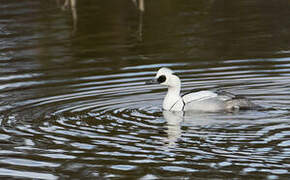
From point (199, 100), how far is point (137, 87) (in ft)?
6.52

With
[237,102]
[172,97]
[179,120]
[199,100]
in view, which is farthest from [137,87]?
[237,102]

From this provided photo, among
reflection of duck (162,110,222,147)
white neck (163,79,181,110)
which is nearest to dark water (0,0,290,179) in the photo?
reflection of duck (162,110,222,147)

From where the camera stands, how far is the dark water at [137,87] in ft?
33.4

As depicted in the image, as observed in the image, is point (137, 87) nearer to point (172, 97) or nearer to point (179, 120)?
point (172, 97)

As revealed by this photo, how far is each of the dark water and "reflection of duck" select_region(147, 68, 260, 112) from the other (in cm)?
27

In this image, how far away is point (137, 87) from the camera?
1521 cm

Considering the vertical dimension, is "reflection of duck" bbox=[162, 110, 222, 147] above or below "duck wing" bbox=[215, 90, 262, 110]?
below

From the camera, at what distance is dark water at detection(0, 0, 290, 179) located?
10195mm

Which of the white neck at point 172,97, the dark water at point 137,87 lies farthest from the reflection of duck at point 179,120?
the white neck at point 172,97

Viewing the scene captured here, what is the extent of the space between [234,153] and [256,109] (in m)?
3.06

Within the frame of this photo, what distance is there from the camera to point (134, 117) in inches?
506

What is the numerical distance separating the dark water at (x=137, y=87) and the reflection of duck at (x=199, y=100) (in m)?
0.27

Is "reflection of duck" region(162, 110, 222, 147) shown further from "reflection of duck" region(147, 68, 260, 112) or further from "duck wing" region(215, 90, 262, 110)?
"duck wing" region(215, 90, 262, 110)

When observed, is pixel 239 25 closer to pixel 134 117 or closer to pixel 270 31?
pixel 270 31
